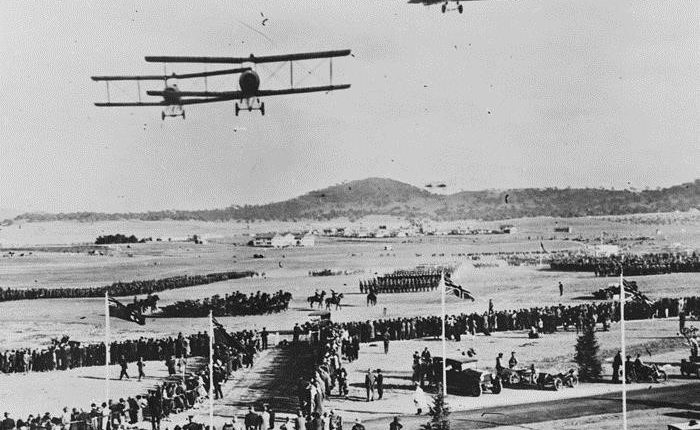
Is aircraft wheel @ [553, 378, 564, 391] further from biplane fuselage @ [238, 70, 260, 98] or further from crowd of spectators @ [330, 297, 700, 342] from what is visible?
biplane fuselage @ [238, 70, 260, 98]

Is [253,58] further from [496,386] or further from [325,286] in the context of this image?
[325,286]

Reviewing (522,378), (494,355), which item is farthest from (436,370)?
(494,355)

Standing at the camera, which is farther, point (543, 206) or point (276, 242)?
point (543, 206)

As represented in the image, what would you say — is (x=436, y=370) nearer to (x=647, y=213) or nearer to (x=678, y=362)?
(x=678, y=362)

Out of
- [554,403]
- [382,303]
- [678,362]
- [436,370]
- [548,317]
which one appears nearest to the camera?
[554,403]

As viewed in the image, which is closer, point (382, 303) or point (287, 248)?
point (382, 303)

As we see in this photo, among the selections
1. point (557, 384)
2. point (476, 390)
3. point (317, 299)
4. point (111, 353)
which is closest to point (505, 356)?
point (557, 384)

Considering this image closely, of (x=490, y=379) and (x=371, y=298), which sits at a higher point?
(x=371, y=298)

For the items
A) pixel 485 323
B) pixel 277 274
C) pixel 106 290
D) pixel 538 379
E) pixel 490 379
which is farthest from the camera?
pixel 277 274
